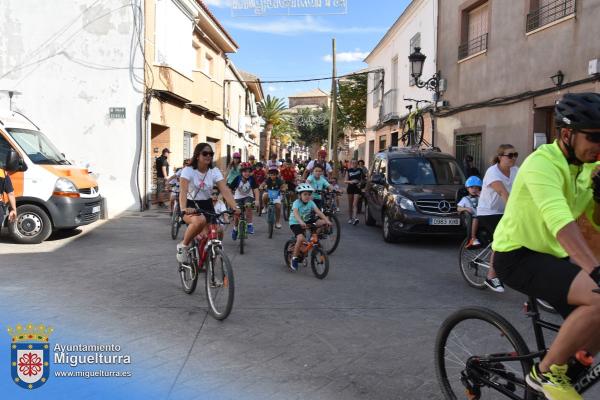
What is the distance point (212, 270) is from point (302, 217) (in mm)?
2399

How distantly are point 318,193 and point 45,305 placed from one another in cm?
581

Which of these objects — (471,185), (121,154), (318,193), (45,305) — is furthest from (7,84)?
(471,185)

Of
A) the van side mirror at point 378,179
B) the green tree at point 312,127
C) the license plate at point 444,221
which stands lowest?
the license plate at point 444,221

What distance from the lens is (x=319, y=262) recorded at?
6.89 m

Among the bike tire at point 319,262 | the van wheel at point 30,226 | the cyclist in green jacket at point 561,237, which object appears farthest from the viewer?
the van wheel at point 30,226

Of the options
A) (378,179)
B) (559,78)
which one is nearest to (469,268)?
(378,179)

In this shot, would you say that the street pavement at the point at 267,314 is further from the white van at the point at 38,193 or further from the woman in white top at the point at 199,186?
the woman in white top at the point at 199,186

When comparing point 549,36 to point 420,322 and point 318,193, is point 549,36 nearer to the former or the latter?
point 318,193

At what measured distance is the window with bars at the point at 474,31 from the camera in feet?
44.3

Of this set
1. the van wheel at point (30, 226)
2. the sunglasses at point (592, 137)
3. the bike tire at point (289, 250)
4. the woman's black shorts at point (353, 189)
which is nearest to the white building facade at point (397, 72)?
the woman's black shorts at point (353, 189)

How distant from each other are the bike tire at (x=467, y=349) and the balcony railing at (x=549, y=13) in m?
8.89

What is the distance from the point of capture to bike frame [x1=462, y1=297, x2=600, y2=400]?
2.34 m

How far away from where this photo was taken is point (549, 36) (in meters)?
10.5

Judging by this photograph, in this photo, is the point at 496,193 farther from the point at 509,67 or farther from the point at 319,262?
the point at 509,67
